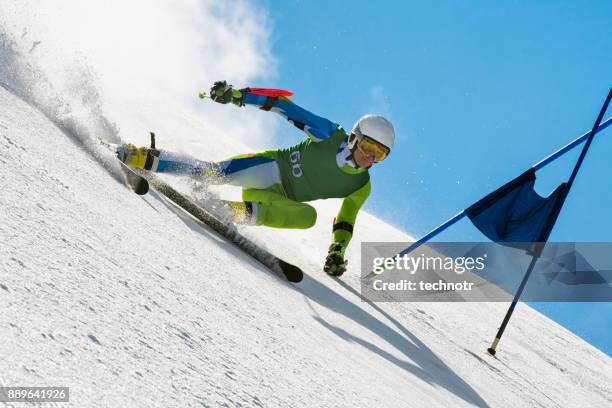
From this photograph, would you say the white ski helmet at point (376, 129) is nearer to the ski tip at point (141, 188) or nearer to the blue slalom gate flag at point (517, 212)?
the blue slalom gate flag at point (517, 212)

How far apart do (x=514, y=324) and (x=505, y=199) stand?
5.60 feet

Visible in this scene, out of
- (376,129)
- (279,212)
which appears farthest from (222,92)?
(376,129)

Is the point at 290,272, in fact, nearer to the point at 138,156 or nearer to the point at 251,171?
the point at 138,156

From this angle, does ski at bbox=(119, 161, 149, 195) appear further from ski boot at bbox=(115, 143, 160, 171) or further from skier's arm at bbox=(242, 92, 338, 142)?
skier's arm at bbox=(242, 92, 338, 142)

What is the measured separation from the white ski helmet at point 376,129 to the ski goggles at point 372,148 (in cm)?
2

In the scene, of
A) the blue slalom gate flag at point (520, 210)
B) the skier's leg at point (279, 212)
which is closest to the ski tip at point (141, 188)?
the skier's leg at point (279, 212)

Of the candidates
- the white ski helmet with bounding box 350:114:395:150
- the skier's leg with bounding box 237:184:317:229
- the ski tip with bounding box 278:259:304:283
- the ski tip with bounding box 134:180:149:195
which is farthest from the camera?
the white ski helmet with bounding box 350:114:395:150

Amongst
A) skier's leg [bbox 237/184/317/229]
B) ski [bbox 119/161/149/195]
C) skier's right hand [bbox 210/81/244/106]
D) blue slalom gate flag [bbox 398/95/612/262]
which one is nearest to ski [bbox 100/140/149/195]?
ski [bbox 119/161/149/195]

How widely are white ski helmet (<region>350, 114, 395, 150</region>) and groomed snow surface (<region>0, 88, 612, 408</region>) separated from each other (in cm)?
118

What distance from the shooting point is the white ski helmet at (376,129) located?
4641 millimetres

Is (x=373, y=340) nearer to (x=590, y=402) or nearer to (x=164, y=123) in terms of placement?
(x=590, y=402)

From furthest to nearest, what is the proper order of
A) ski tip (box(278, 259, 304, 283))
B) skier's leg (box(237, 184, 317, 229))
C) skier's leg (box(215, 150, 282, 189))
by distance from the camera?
skier's leg (box(215, 150, 282, 189)) → skier's leg (box(237, 184, 317, 229)) → ski tip (box(278, 259, 304, 283))

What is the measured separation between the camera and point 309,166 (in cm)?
489

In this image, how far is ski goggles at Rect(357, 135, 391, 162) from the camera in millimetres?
4668
